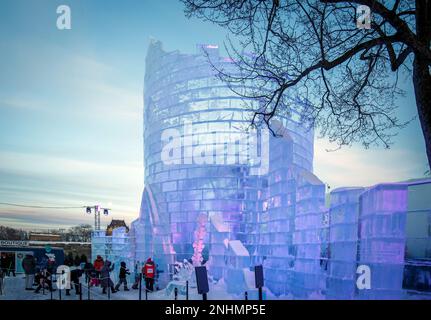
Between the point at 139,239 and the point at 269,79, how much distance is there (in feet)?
49.7

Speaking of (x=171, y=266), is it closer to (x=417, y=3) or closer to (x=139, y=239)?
(x=139, y=239)

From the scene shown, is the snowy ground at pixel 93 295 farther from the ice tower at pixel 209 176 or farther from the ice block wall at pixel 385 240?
the ice block wall at pixel 385 240

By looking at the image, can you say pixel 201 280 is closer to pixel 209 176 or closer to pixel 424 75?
pixel 424 75

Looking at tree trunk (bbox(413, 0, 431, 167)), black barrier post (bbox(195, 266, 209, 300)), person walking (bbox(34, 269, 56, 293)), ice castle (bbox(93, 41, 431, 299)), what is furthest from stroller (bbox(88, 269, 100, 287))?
tree trunk (bbox(413, 0, 431, 167))

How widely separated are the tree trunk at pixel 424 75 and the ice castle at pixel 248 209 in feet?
6.99

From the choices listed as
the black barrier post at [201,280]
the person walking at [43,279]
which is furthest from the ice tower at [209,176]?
the person walking at [43,279]

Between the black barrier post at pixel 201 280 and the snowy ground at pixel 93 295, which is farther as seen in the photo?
the snowy ground at pixel 93 295

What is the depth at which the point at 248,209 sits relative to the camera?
16594 mm

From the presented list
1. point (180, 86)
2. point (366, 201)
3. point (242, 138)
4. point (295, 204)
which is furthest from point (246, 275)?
point (180, 86)

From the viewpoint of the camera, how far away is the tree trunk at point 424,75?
15.9 feet

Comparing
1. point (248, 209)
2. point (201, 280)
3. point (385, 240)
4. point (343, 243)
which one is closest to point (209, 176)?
point (248, 209)

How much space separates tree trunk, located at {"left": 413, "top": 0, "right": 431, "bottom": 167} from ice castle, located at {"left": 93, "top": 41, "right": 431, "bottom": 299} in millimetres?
2129

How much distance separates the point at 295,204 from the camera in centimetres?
1083

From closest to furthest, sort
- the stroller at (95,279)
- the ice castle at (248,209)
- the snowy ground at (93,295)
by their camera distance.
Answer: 1. the ice castle at (248,209)
2. the snowy ground at (93,295)
3. the stroller at (95,279)
